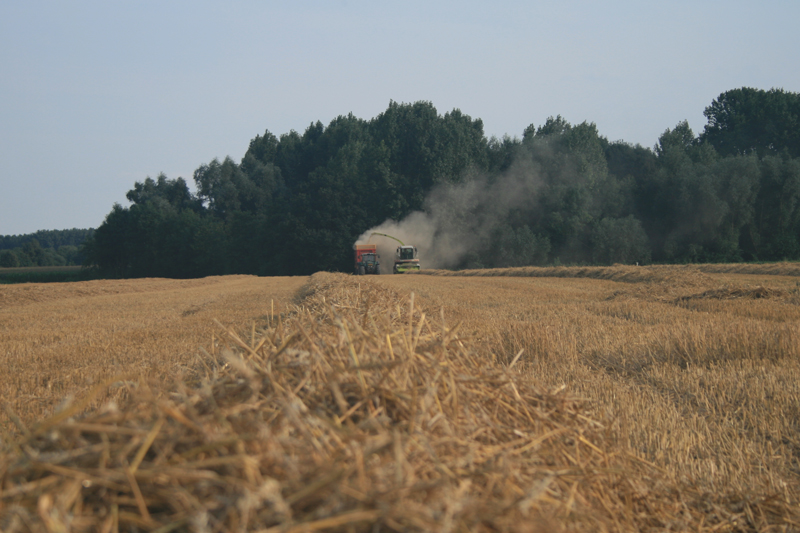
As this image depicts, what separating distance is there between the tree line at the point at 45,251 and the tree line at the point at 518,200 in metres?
20.9

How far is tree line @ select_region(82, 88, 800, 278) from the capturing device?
51469 mm

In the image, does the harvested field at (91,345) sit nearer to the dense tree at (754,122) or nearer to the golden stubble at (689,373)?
the golden stubble at (689,373)

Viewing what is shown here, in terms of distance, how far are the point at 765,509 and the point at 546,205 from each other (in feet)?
198

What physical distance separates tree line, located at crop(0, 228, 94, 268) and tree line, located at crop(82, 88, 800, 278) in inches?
821

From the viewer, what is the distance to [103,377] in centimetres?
648

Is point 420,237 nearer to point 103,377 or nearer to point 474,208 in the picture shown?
point 474,208

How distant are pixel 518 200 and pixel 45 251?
342 ft

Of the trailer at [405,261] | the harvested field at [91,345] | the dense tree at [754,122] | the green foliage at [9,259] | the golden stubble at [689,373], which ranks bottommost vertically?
the golden stubble at [689,373]

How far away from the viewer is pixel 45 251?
379 feet

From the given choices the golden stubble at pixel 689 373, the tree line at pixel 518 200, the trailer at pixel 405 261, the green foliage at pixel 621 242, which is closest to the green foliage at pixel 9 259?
the tree line at pixel 518 200

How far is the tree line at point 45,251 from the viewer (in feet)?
349

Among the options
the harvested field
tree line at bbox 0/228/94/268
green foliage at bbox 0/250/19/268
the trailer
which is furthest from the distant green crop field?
the harvested field

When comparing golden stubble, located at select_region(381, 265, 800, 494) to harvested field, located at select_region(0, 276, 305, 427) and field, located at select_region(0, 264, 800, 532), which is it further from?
harvested field, located at select_region(0, 276, 305, 427)

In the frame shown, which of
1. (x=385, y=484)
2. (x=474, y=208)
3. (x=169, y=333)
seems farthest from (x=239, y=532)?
(x=474, y=208)
